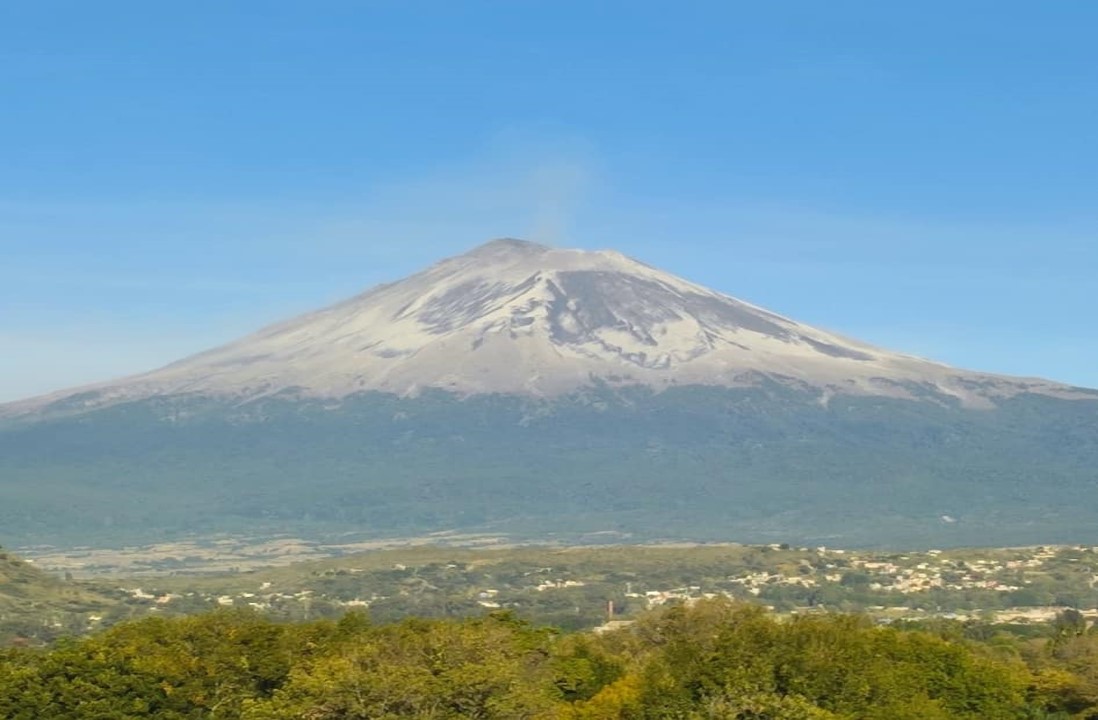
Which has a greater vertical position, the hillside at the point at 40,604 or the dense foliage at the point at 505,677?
the dense foliage at the point at 505,677

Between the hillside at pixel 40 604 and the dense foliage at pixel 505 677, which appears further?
the hillside at pixel 40 604

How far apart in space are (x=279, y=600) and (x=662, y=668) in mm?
111730

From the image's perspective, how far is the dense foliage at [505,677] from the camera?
216ft

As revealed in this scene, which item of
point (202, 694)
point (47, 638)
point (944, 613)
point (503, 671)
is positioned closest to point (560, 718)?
point (503, 671)

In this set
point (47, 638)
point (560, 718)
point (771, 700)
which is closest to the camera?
point (771, 700)

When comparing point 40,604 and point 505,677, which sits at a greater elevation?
point 505,677

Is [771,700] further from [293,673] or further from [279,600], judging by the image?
[279,600]

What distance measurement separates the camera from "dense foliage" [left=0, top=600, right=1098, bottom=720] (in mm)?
65938

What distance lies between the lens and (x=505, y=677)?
67.0 m

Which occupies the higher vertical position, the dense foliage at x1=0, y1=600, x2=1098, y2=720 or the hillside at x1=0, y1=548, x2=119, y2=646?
the dense foliage at x1=0, y1=600, x2=1098, y2=720

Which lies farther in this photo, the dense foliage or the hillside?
the hillside

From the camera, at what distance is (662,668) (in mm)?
73750

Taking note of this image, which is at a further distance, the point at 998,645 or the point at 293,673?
the point at 998,645

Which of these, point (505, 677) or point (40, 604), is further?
point (40, 604)
